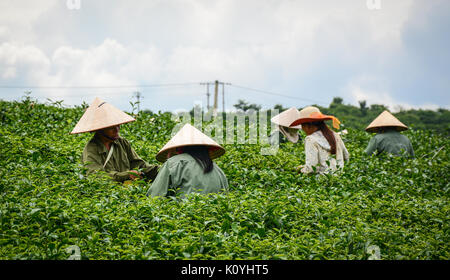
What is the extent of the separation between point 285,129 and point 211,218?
477 centimetres

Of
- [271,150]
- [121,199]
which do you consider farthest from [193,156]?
[271,150]

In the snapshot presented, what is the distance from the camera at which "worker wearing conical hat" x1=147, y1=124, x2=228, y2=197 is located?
404cm

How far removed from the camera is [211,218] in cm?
329

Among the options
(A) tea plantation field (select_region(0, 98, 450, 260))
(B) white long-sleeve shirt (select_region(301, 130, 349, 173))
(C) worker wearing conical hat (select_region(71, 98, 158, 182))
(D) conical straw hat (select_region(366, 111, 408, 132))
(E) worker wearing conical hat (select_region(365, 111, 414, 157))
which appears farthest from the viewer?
(D) conical straw hat (select_region(366, 111, 408, 132))

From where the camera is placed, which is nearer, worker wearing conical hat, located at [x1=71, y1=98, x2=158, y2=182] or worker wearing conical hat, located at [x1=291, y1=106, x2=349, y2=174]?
worker wearing conical hat, located at [x1=71, y1=98, x2=158, y2=182]

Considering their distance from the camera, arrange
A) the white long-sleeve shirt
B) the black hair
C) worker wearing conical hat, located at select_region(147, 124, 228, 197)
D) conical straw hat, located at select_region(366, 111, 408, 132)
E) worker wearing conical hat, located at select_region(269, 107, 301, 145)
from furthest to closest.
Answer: conical straw hat, located at select_region(366, 111, 408, 132) < worker wearing conical hat, located at select_region(269, 107, 301, 145) < the white long-sleeve shirt < the black hair < worker wearing conical hat, located at select_region(147, 124, 228, 197)

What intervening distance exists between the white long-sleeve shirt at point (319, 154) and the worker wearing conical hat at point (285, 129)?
1.92m

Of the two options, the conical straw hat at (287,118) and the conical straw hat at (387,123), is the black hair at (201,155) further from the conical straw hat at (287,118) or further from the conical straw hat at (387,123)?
the conical straw hat at (387,123)

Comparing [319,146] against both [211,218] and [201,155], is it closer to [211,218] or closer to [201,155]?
[201,155]

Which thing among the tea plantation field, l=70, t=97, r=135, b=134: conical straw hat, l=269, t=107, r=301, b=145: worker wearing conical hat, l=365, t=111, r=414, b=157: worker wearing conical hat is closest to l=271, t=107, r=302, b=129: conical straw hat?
l=269, t=107, r=301, b=145: worker wearing conical hat

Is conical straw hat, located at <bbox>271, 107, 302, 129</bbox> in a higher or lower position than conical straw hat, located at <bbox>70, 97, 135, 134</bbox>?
higher

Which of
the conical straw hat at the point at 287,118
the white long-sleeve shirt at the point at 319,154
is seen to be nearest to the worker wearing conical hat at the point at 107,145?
the white long-sleeve shirt at the point at 319,154

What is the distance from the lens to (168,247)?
288cm

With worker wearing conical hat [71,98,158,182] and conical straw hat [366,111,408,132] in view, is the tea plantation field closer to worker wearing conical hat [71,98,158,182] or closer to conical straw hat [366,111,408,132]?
worker wearing conical hat [71,98,158,182]
